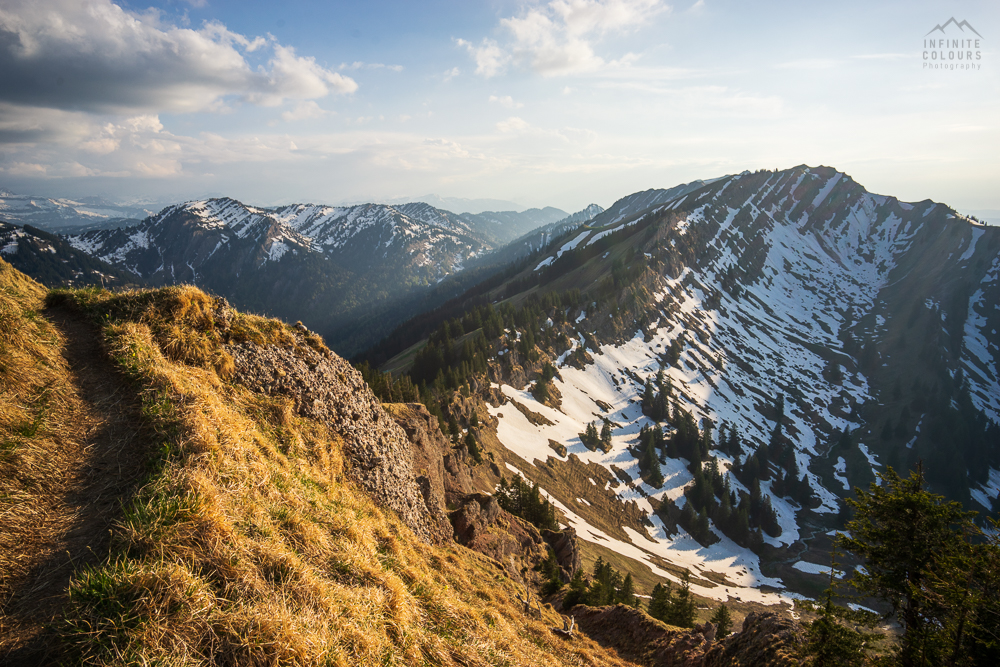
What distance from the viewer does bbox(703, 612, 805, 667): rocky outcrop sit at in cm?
1497

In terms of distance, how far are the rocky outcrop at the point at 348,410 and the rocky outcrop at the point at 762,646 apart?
1235 cm

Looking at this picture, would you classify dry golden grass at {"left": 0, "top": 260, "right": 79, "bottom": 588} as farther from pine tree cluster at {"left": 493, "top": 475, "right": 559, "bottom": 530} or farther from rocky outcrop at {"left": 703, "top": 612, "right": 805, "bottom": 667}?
pine tree cluster at {"left": 493, "top": 475, "right": 559, "bottom": 530}

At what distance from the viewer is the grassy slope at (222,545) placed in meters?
4.98

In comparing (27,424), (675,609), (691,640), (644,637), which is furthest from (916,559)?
(675,609)

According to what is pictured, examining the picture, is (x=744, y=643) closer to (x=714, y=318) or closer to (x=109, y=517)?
(x=109, y=517)

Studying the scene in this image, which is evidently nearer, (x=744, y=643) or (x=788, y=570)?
(x=744, y=643)

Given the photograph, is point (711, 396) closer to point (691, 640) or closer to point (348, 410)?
point (691, 640)

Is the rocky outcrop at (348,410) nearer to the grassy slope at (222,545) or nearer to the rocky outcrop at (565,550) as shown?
the grassy slope at (222,545)

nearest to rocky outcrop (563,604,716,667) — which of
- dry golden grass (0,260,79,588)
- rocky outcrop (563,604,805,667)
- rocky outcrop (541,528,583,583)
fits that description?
rocky outcrop (563,604,805,667)

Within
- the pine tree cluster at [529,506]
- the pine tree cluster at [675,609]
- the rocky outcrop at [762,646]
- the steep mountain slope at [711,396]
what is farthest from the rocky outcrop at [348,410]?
the steep mountain slope at [711,396]

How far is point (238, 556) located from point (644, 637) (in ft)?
69.1

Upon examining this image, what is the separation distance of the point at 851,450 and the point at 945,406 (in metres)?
68.3

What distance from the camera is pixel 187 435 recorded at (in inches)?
298

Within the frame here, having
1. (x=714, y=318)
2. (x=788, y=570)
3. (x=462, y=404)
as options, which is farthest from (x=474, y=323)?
(x=714, y=318)
